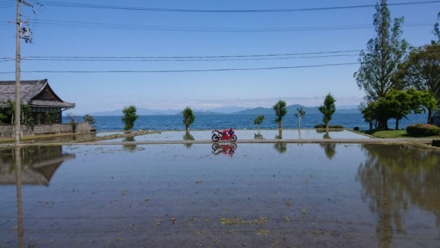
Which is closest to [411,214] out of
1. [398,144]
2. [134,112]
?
[398,144]

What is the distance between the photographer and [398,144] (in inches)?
1174

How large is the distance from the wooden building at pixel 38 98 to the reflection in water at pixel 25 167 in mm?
18724

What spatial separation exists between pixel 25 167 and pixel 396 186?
58.9 feet

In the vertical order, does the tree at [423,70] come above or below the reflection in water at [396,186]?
above

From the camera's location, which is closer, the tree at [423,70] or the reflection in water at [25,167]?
the reflection in water at [25,167]

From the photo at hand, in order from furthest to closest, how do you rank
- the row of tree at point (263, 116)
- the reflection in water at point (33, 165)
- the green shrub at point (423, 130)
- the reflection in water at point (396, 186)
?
the row of tree at point (263, 116) → the green shrub at point (423, 130) → the reflection in water at point (33, 165) → the reflection in water at point (396, 186)

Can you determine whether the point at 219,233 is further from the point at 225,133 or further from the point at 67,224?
the point at 225,133

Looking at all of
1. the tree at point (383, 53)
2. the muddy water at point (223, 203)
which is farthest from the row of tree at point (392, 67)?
the muddy water at point (223, 203)

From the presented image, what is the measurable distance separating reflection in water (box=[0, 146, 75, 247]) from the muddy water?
0.10 metres

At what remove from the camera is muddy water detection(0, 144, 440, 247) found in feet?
27.9

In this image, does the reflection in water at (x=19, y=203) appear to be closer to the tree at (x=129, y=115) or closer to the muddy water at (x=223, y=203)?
the muddy water at (x=223, y=203)

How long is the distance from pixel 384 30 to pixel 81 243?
4755cm

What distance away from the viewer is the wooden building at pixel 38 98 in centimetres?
4644

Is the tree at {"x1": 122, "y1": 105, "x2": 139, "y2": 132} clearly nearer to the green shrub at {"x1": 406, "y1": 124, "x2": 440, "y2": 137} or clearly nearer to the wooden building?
the wooden building
